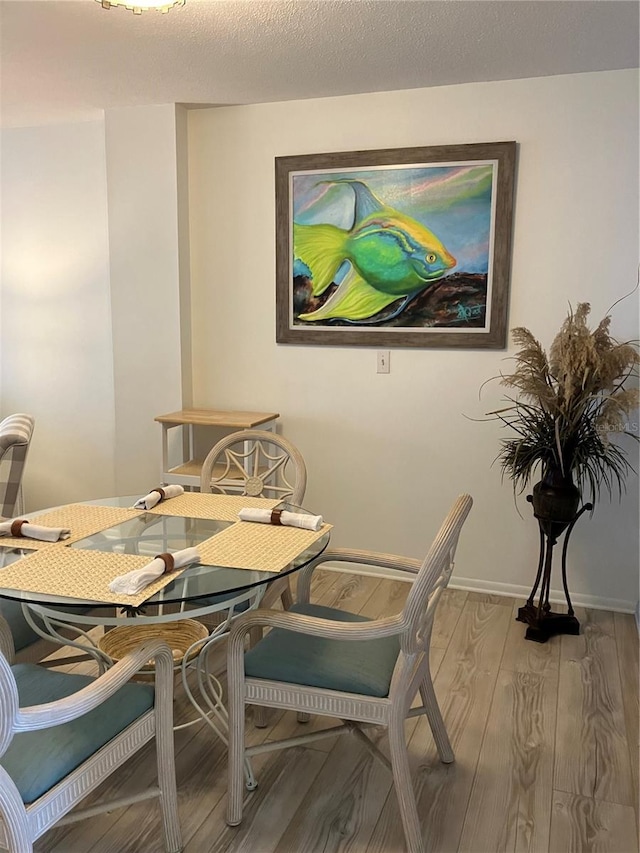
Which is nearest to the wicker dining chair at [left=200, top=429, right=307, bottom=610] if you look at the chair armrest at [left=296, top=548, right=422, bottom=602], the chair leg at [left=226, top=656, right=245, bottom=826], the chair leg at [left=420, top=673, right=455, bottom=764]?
the chair armrest at [left=296, top=548, right=422, bottom=602]

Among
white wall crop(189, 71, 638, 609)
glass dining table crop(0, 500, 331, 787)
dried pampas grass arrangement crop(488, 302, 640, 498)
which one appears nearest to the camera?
glass dining table crop(0, 500, 331, 787)

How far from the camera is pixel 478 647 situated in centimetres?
294

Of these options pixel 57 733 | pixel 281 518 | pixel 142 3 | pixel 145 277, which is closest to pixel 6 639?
pixel 57 733

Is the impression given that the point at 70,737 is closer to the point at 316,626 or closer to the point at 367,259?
the point at 316,626

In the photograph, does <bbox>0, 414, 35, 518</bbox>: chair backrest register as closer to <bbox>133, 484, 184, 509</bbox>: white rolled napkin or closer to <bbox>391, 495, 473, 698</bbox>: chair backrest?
<bbox>133, 484, 184, 509</bbox>: white rolled napkin

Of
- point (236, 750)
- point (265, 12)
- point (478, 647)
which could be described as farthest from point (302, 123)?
point (236, 750)

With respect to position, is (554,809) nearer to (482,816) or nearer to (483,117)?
(482,816)

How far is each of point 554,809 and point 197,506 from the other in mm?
1423

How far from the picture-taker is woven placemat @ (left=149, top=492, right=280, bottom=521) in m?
2.31

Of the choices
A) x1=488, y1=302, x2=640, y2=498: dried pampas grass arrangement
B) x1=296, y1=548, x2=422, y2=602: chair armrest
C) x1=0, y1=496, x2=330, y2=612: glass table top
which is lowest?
x1=296, y1=548, x2=422, y2=602: chair armrest

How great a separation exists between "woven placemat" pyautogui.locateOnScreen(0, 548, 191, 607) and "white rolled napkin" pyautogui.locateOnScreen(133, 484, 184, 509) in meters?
0.43

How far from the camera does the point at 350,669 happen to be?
1.86m

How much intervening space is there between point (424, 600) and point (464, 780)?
0.78 m
